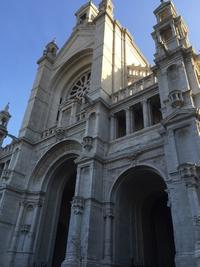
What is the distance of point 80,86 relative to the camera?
851 inches

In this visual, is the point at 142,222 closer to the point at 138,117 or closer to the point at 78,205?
the point at 78,205

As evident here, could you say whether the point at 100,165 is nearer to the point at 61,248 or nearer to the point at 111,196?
the point at 111,196

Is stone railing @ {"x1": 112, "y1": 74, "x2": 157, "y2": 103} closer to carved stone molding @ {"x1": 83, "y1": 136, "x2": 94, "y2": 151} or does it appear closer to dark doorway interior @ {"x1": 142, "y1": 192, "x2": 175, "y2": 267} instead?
carved stone molding @ {"x1": 83, "y1": 136, "x2": 94, "y2": 151}

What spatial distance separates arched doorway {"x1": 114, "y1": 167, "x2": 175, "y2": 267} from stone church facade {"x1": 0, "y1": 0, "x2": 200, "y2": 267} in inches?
2.0

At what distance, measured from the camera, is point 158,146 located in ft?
37.2

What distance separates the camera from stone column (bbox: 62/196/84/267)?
9849 mm

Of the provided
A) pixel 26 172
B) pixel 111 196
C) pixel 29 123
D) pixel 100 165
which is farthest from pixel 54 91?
pixel 111 196

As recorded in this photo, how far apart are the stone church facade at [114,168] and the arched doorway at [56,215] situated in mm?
61

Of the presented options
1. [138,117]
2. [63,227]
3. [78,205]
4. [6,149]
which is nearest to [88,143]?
[78,205]

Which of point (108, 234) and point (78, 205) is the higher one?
point (78, 205)

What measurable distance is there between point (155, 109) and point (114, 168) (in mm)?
4386

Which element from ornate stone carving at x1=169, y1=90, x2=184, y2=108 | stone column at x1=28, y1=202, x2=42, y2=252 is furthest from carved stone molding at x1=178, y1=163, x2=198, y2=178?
stone column at x1=28, y1=202, x2=42, y2=252

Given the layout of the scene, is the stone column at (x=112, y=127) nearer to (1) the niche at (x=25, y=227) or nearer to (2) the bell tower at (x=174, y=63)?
(2) the bell tower at (x=174, y=63)

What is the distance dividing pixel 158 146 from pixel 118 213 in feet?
11.5
